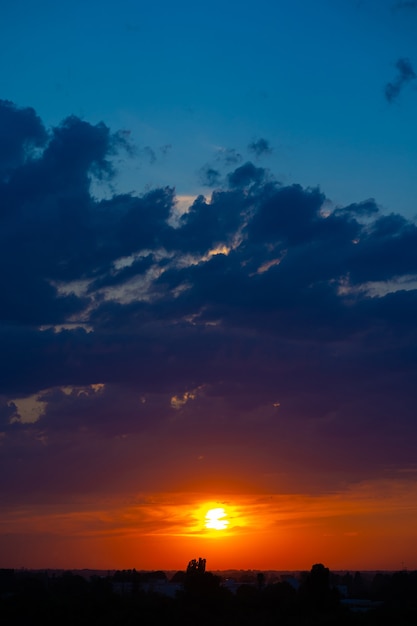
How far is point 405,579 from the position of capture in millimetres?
166000

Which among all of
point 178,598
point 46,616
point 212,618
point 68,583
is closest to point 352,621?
point 212,618

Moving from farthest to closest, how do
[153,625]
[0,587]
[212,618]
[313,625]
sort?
[0,587] < [212,618] < [153,625] < [313,625]

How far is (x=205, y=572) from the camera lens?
109m

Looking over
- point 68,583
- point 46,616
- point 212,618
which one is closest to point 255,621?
point 212,618

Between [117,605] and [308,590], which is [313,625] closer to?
[308,590]

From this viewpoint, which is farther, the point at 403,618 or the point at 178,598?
the point at 178,598

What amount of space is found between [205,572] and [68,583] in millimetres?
59945

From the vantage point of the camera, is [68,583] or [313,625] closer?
[313,625]

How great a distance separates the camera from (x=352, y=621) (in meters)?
82.1

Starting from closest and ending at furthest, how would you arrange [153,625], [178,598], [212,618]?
[153,625], [212,618], [178,598]

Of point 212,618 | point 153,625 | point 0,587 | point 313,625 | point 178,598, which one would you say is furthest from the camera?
point 0,587

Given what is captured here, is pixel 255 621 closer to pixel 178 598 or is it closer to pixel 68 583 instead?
pixel 178 598

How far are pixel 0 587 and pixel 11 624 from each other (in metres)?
67.9

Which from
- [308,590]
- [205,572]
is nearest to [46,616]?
[205,572]
